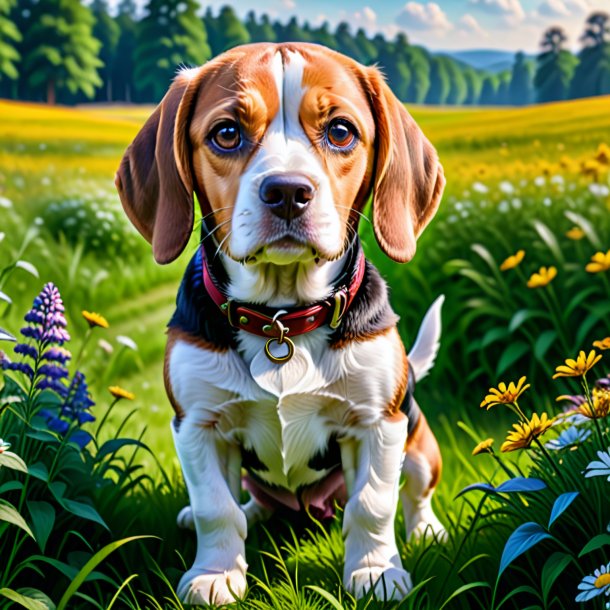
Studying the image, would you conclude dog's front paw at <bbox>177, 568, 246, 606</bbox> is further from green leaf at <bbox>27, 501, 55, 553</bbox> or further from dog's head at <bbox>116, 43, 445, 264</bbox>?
dog's head at <bbox>116, 43, 445, 264</bbox>

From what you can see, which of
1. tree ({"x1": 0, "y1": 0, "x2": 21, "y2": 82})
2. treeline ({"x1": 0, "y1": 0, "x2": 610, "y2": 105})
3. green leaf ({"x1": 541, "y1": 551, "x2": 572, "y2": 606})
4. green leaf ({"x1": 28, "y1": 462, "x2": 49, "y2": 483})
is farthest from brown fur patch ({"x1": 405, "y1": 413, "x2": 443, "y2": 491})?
tree ({"x1": 0, "y1": 0, "x2": 21, "y2": 82})

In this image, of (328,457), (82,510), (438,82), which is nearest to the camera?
(82,510)

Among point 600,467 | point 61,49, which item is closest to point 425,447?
point 600,467

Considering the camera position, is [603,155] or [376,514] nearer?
[376,514]

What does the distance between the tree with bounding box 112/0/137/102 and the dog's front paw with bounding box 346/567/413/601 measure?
6.79 meters

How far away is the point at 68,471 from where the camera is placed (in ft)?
11.6

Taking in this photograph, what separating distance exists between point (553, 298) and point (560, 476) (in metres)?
2.29

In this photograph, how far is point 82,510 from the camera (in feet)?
10.7

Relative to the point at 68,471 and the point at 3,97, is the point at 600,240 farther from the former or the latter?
the point at 3,97

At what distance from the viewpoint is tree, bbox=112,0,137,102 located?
8.98 meters

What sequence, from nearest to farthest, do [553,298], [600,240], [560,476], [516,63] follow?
[560,476], [553,298], [600,240], [516,63]

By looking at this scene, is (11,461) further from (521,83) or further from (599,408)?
(521,83)

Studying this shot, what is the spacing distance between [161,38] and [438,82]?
8.78 feet

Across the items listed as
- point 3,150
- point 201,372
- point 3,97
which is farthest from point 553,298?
point 3,97
